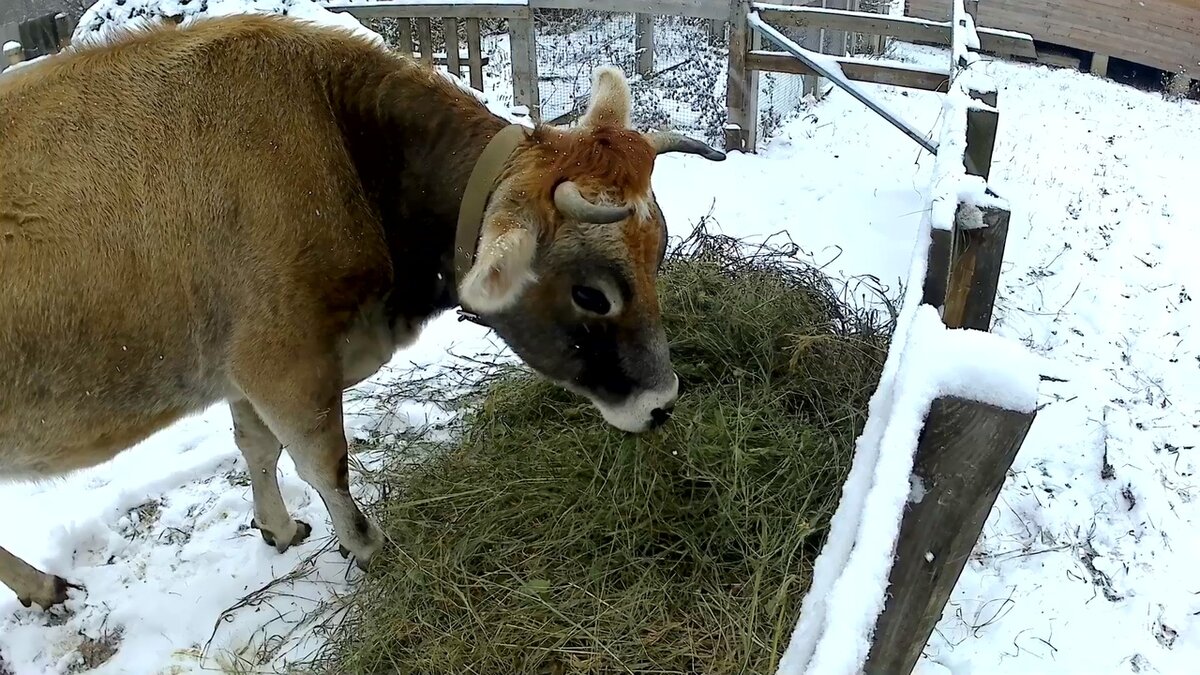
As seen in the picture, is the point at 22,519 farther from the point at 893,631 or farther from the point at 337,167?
the point at 893,631

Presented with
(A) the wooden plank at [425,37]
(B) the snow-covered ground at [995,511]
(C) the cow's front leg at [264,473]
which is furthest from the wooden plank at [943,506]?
(A) the wooden plank at [425,37]

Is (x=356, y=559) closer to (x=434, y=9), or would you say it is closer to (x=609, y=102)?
(x=609, y=102)

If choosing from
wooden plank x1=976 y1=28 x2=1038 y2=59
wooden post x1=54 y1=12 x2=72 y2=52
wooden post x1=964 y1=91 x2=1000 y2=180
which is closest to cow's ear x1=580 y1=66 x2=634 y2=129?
wooden post x1=964 y1=91 x2=1000 y2=180

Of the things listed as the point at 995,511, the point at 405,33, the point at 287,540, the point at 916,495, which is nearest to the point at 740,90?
the point at 405,33

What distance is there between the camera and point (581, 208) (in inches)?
103

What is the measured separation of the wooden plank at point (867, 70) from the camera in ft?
24.5

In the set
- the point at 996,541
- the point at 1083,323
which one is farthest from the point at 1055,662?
the point at 1083,323

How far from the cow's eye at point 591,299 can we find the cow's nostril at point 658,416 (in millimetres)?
422

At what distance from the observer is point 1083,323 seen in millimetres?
5754

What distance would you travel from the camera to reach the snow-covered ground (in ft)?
11.1

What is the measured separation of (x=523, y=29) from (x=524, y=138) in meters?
6.15

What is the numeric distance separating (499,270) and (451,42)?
732cm

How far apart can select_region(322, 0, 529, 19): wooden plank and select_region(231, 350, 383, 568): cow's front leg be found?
6.25m

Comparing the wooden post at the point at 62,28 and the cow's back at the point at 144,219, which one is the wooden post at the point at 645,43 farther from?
the cow's back at the point at 144,219
